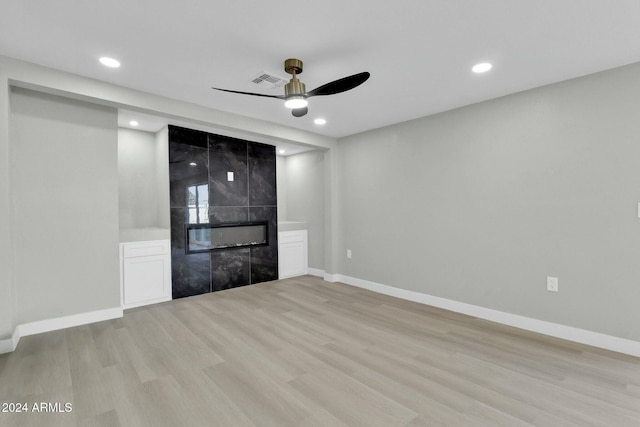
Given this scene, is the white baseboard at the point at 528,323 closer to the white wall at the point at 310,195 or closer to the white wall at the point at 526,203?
the white wall at the point at 526,203

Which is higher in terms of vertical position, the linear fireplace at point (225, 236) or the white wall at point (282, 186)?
the white wall at point (282, 186)

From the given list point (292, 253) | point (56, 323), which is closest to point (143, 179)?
point (56, 323)

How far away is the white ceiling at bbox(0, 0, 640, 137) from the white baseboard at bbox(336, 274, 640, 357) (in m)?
2.37

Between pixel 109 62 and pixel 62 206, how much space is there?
1.56 meters

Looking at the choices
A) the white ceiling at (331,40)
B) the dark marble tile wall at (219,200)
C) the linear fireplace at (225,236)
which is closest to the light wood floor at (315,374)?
the dark marble tile wall at (219,200)

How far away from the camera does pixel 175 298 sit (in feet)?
13.4

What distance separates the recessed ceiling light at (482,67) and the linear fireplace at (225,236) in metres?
3.81

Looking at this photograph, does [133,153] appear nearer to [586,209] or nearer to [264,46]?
[264,46]

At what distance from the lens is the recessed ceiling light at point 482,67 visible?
97.9 inches

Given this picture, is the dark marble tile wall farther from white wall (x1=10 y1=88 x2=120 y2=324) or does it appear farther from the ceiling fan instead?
the ceiling fan

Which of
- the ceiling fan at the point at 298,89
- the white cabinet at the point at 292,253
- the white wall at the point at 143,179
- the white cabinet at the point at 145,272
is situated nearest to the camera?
the ceiling fan at the point at 298,89

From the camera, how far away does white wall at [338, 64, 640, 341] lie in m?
2.53

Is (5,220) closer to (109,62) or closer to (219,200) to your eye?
(109,62)

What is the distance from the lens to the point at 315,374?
2.19 metres
